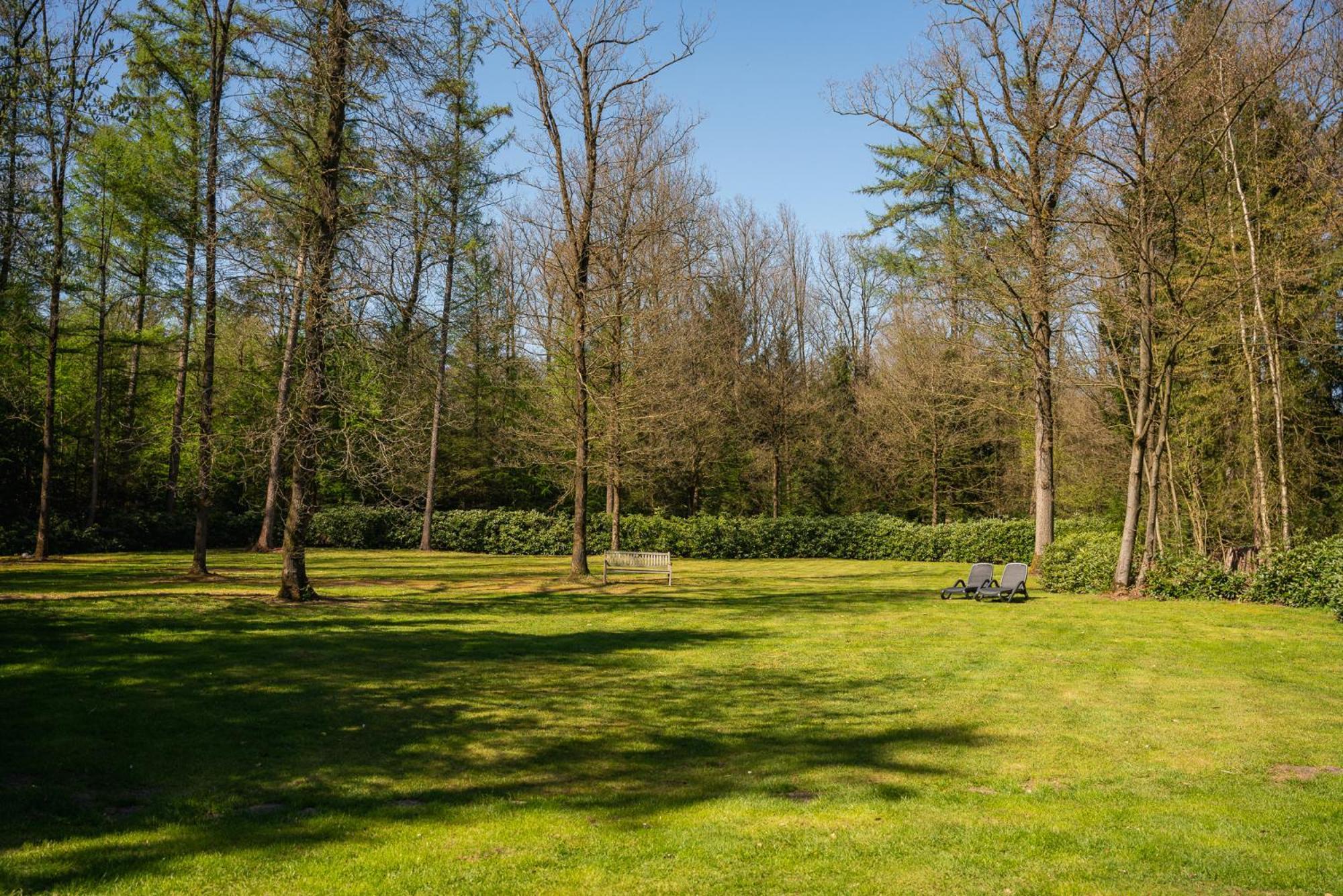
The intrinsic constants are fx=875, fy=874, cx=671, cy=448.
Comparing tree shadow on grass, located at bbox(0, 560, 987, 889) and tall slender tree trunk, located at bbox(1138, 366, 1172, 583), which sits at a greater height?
tall slender tree trunk, located at bbox(1138, 366, 1172, 583)

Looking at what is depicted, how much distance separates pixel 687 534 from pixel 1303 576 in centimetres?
1960

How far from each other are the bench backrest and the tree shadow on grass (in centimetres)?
846

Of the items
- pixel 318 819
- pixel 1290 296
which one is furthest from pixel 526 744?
pixel 1290 296

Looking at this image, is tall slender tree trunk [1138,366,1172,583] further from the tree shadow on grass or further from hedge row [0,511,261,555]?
hedge row [0,511,261,555]

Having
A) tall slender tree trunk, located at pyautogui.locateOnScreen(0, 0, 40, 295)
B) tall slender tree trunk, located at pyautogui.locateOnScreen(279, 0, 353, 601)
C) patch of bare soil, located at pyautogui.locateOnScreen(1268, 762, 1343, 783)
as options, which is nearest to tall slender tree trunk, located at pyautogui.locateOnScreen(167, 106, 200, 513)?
tall slender tree trunk, located at pyautogui.locateOnScreen(0, 0, 40, 295)

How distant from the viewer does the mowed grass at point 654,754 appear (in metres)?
4.95

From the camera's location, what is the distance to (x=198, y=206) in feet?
65.5

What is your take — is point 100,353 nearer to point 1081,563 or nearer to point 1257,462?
point 1081,563

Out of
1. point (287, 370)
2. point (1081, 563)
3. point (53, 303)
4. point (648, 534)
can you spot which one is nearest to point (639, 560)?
point (287, 370)

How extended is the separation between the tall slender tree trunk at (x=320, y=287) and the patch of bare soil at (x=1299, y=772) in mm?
12511

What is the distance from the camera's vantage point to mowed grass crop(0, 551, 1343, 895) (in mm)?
4953

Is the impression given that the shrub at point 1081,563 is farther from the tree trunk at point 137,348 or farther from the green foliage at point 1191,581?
the tree trunk at point 137,348

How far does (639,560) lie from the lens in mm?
21031

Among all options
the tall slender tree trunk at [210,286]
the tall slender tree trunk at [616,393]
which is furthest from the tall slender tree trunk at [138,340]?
the tall slender tree trunk at [616,393]
